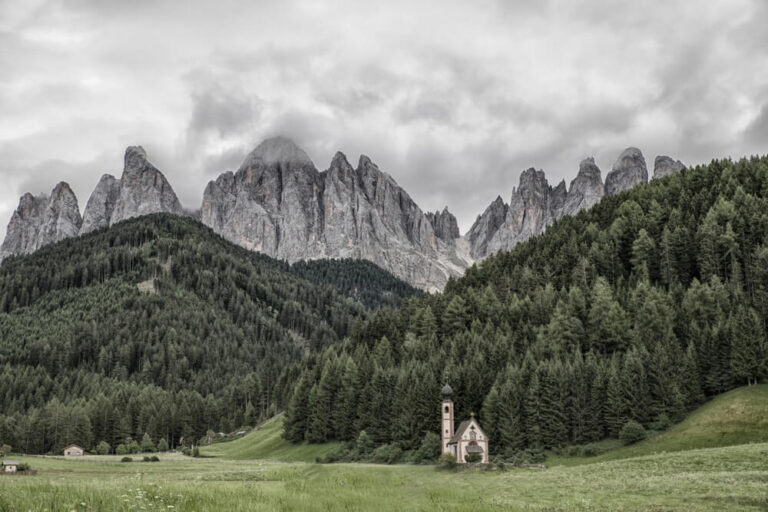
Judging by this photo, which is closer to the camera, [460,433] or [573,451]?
[573,451]

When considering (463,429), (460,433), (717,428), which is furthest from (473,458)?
(717,428)

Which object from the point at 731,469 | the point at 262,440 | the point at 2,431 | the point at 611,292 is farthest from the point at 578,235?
the point at 2,431

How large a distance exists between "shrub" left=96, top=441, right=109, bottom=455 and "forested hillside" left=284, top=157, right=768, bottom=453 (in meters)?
47.3

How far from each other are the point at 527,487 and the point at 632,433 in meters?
33.6

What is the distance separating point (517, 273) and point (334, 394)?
167ft

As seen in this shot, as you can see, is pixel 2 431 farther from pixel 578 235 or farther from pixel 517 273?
pixel 578 235

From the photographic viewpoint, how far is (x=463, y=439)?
72.2 meters

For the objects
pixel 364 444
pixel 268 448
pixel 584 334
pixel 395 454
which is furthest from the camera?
pixel 268 448

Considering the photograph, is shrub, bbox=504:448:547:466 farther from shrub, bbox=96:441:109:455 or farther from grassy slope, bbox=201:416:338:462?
shrub, bbox=96:441:109:455

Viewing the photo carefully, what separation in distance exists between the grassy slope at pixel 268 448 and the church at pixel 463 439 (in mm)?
25094

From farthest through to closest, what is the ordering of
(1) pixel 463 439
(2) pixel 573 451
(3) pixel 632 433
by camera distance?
(1) pixel 463 439
(2) pixel 573 451
(3) pixel 632 433

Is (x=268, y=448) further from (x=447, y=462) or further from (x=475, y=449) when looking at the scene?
(x=447, y=462)

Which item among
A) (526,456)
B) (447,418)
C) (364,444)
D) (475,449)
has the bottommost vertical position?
(364,444)

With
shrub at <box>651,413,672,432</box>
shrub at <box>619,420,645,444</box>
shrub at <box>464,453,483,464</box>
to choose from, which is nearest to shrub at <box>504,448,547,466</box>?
shrub at <box>464,453,483,464</box>
